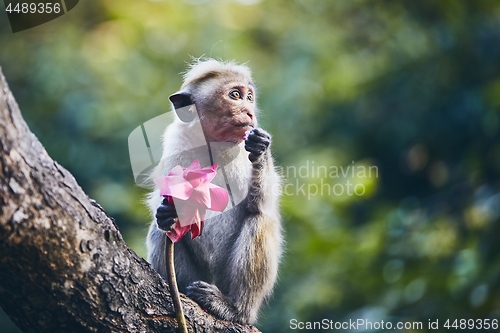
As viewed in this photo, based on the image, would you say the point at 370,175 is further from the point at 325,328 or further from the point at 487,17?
the point at 487,17

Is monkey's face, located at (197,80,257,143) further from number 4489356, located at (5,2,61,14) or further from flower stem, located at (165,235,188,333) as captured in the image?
number 4489356, located at (5,2,61,14)

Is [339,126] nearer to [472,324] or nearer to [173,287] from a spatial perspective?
[472,324]

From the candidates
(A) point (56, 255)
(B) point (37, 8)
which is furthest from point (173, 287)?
(B) point (37, 8)

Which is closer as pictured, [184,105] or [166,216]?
[166,216]

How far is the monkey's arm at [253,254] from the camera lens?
4172 mm

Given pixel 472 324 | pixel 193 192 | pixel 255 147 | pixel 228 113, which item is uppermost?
pixel 228 113

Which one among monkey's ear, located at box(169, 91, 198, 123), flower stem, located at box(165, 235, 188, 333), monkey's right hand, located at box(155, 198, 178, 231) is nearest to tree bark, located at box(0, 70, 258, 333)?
flower stem, located at box(165, 235, 188, 333)

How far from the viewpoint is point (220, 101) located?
12.9 ft

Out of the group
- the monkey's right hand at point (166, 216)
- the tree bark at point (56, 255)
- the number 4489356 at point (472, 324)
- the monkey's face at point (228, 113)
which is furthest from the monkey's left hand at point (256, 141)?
the number 4489356 at point (472, 324)

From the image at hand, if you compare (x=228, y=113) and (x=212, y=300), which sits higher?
(x=228, y=113)

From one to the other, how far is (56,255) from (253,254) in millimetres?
1982

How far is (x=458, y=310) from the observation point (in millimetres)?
5172

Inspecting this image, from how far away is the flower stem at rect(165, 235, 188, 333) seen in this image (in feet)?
8.88

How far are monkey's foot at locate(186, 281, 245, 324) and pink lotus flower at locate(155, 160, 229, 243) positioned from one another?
55.5 inches
